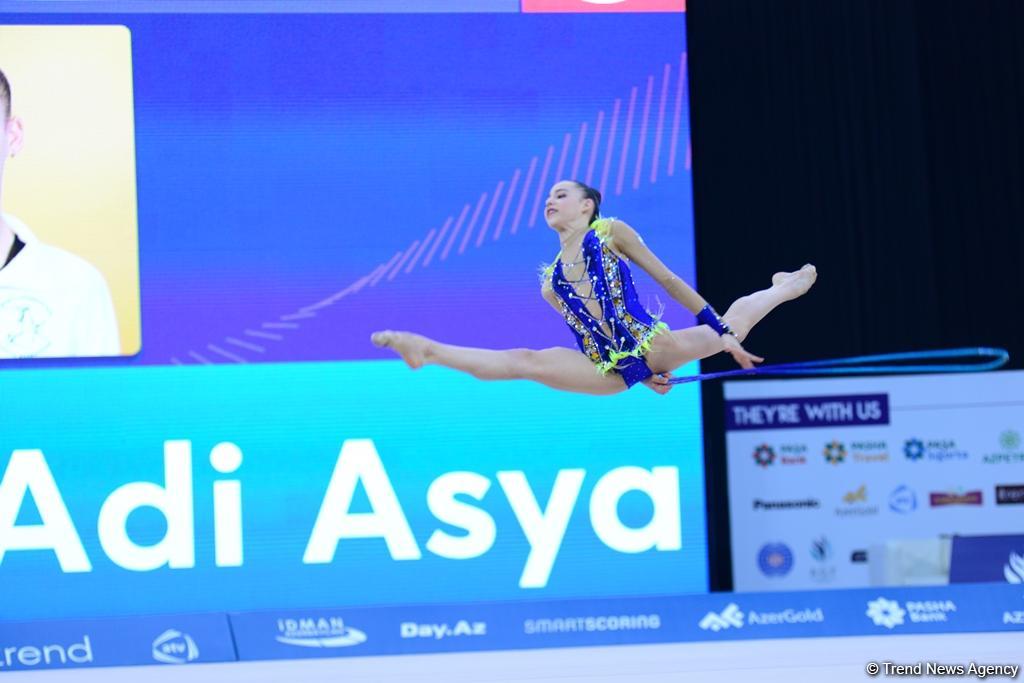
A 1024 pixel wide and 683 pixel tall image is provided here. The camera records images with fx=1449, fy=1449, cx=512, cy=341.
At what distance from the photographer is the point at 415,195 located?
7.54 metres

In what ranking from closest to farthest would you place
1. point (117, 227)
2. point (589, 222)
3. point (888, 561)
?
1. point (589, 222)
2. point (117, 227)
3. point (888, 561)

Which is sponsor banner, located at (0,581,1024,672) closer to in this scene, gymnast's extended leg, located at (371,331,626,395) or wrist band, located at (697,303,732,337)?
gymnast's extended leg, located at (371,331,626,395)

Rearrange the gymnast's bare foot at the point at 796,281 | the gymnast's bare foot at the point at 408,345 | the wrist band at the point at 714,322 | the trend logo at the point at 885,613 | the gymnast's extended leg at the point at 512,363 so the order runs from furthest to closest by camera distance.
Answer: the trend logo at the point at 885,613 < the gymnast's bare foot at the point at 796,281 < the wrist band at the point at 714,322 < the gymnast's extended leg at the point at 512,363 < the gymnast's bare foot at the point at 408,345

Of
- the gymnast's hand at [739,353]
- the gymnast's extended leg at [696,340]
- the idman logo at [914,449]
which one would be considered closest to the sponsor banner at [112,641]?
the gymnast's extended leg at [696,340]

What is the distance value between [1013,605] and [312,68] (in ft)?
15.4

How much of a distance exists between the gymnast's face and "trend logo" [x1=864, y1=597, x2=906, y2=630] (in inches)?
131

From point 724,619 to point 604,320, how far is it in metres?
2.82

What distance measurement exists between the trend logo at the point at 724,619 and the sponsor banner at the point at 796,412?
1127 mm

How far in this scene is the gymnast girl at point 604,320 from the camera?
5402 mm

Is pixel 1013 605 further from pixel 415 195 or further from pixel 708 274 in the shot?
pixel 415 195

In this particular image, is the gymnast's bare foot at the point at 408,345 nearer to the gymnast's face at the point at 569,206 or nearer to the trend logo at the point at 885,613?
the gymnast's face at the point at 569,206

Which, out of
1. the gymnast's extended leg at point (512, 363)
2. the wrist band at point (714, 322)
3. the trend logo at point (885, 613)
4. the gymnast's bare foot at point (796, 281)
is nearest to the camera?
the gymnast's extended leg at point (512, 363)

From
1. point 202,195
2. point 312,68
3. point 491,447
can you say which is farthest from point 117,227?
point 491,447

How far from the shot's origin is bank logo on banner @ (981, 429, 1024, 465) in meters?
8.38
